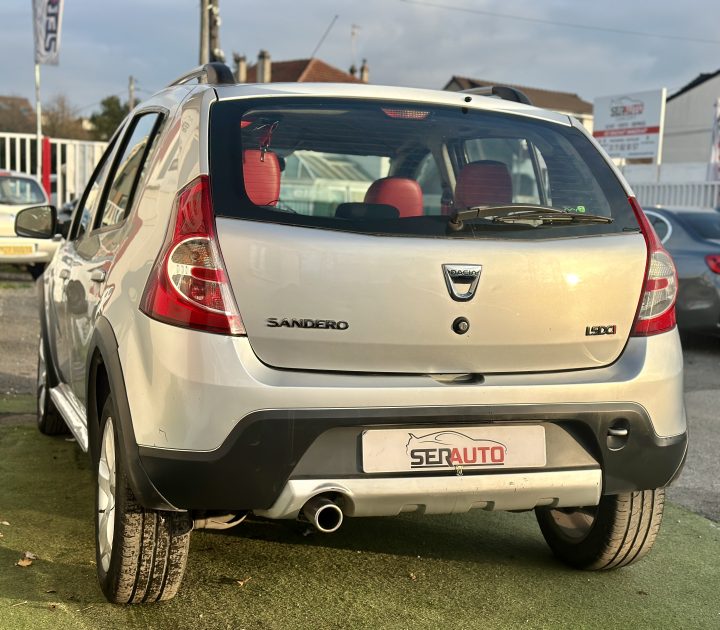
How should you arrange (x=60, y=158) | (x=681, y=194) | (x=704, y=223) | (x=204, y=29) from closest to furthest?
(x=704, y=223) → (x=60, y=158) → (x=204, y=29) → (x=681, y=194)

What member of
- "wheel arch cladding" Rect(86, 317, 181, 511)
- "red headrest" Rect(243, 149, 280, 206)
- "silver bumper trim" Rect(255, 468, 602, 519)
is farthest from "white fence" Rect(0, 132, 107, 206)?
"silver bumper trim" Rect(255, 468, 602, 519)

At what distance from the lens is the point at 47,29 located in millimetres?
20641

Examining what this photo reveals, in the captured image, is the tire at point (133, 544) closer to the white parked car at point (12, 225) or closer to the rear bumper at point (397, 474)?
the rear bumper at point (397, 474)

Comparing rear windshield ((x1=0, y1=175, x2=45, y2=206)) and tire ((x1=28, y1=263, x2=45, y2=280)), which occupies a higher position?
rear windshield ((x1=0, y1=175, x2=45, y2=206))

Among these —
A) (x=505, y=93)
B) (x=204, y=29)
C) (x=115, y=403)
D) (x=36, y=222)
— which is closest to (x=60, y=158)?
(x=204, y=29)

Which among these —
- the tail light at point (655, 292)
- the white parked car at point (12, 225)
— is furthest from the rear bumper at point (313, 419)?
the white parked car at point (12, 225)

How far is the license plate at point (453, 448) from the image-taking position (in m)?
2.72

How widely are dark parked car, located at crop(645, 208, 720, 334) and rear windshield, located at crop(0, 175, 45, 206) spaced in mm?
9411

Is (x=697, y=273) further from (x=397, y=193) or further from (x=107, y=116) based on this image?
(x=107, y=116)

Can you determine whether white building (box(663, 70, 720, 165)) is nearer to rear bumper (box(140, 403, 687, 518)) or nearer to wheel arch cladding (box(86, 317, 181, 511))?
rear bumper (box(140, 403, 687, 518))

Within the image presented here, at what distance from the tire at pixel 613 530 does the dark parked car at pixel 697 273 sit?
6033 mm

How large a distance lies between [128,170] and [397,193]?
110 cm

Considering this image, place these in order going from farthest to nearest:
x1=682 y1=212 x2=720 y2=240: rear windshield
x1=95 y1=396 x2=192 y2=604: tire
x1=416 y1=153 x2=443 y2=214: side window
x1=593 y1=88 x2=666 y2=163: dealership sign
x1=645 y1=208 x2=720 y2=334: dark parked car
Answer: x1=593 y1=88 x2=666 y2=163: dealership sign < x1=682 y1=212 x2=720 y2=240: rear windshield < x1=645 y1=208 x2=720 y2=334: dark parked car < x1=416 y1=153 x2=443 y2=214: side window < x1=95 y1=396 x2=192 y2=604: tire

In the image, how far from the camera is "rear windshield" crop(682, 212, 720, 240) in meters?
9.52
